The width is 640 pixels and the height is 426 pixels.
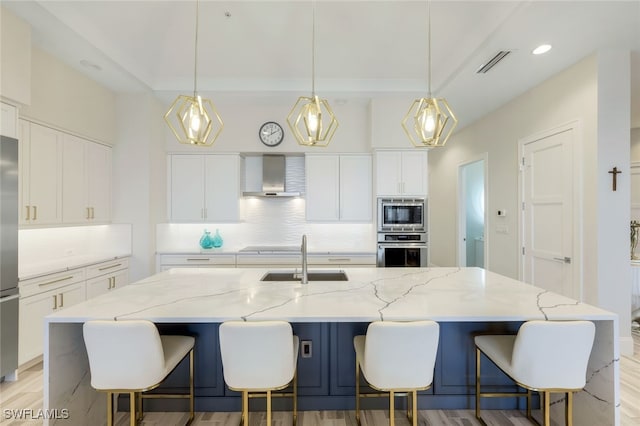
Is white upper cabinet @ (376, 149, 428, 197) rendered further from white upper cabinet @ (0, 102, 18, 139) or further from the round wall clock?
white upper cabinet @ (0, 102, 18, 139)

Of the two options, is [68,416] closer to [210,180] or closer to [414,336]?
[414,336]

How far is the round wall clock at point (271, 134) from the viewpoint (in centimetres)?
439

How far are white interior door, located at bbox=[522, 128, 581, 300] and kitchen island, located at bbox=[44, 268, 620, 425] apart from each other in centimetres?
141

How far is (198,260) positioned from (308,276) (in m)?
2.14

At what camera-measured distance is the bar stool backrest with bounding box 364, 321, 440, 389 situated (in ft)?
4.77

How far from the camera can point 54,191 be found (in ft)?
10.1

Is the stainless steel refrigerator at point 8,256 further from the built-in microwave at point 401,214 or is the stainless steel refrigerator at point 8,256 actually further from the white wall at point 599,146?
the white wall at point 599,146

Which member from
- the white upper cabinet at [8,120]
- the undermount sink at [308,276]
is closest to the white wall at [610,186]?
the undermount sink at [308,276]

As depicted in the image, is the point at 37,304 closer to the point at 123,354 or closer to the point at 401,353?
the point at 123,354

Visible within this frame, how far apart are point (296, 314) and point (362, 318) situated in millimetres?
334

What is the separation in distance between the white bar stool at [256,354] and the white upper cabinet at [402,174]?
3.02m

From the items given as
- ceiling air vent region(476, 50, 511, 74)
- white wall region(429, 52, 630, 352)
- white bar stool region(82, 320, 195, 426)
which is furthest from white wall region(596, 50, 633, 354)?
white bar stool region(82, 320, 195, 426)

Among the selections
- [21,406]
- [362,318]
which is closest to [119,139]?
[21,406]

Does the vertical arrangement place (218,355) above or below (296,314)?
below
